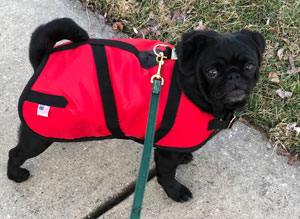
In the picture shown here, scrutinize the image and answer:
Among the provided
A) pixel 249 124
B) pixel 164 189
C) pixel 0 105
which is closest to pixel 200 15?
pixel 249 124

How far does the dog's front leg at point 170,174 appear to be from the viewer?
→ 2.17m

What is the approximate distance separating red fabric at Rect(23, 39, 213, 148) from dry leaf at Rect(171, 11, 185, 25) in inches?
62.6

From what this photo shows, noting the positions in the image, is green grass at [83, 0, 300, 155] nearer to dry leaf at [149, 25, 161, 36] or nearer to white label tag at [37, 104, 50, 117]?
dry leaf at [149, 25, 161, 36]

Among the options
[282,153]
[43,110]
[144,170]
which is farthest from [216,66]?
[282,153]

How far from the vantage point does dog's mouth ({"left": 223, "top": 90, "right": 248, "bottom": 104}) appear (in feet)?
5.92

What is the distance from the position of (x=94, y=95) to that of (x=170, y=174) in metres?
0.82

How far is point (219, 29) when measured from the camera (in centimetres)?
331

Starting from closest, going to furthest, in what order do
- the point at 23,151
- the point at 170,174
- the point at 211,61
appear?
the point at 211,61 → the point at 23,151 → the point at 170,174

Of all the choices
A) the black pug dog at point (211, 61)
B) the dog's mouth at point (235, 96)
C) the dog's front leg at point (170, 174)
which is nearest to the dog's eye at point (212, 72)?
the black pug dog at point (211, 61)

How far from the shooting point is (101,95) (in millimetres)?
1897

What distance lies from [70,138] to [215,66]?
997mm

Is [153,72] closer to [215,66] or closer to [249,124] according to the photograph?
[215,66]

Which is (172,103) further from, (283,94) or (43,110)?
(283,94)

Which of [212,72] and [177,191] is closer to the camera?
[212,72]
